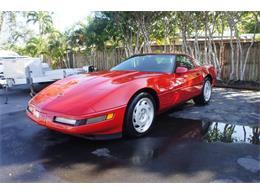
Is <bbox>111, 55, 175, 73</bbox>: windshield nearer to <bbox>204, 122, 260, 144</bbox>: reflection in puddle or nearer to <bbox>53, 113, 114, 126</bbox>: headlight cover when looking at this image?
<bbox>204, 122, 260, 144</bbox>: reflection in puddle

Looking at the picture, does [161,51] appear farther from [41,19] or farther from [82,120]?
[41,19]

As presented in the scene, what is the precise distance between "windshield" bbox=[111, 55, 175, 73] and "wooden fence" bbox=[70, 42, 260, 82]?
529 cm

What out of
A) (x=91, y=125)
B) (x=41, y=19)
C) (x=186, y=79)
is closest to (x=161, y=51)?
(x=186, y=79)

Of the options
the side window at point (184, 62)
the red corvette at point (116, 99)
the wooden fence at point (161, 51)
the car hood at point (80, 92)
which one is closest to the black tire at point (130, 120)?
the red corvette at point (116, 99)

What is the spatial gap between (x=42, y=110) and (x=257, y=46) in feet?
25.3

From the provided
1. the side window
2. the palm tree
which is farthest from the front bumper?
the palm tree

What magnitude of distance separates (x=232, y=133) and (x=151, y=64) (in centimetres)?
177

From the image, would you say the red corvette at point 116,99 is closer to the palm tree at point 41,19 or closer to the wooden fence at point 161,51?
the wooden fence at point 161,51

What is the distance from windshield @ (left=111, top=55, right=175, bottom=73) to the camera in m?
4.43

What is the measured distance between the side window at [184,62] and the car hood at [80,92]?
74cm

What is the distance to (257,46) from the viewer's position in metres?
8.55

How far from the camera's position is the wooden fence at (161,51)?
8680 millimetres

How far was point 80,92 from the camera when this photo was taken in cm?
349
